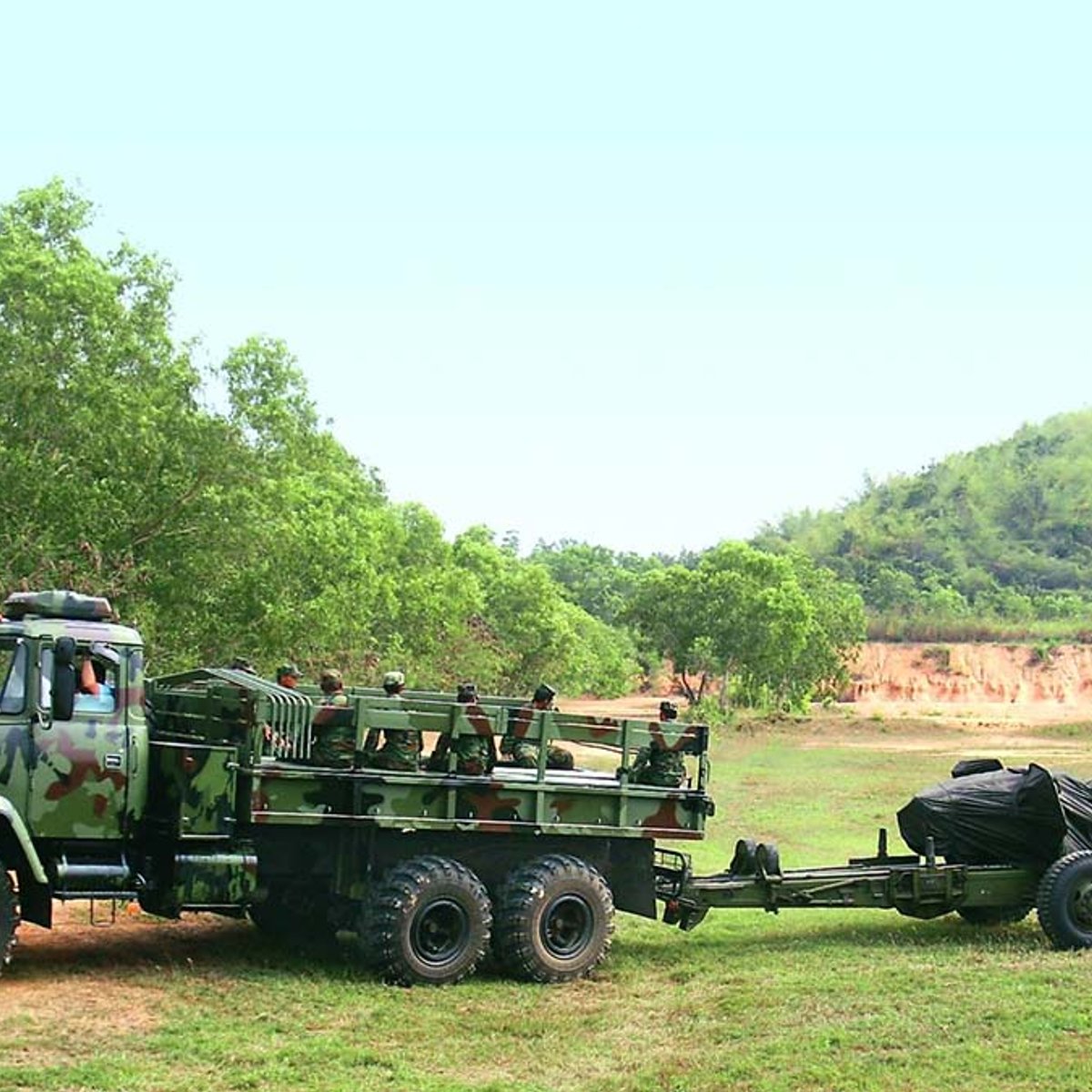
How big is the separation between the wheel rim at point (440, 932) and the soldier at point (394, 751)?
3.22 feet

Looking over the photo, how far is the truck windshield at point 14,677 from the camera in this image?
35.5ft

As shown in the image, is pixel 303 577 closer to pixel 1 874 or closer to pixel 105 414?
pixel 105 414

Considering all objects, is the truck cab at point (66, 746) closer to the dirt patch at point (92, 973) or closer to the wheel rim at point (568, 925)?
the dirt patch at point (92, 973)

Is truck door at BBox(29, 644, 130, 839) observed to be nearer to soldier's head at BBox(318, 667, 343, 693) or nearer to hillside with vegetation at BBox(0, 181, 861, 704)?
soldier's head at BBox(318, 667, 343, 693)

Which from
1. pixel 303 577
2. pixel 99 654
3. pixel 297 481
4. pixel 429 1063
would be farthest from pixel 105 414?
pixel 429 1063

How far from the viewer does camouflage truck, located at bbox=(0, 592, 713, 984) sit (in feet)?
35.9

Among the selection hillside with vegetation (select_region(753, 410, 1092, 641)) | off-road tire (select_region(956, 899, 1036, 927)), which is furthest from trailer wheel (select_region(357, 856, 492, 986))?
hillside with vegetation (select_region(753, 410, 1092, 641))

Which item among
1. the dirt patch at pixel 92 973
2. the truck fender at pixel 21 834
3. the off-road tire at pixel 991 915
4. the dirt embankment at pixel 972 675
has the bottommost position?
the dirt patch at pixel 92 973

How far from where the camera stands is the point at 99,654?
36.8 ft

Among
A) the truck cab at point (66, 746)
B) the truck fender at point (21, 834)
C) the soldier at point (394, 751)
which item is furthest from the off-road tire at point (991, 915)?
the truck fender at point (21, 834)

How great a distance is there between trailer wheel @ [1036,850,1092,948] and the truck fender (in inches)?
285

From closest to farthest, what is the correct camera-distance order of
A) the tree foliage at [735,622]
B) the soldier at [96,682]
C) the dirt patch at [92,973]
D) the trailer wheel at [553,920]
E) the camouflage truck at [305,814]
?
the dirt patch at [92,973], the camouflage truck at [305,814], the soldier at [96,682], the trailer wheel at [553,920], the tree foliage at [735,622]

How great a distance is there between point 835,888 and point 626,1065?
13.3 feet

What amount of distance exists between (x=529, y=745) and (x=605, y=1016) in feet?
7.62
